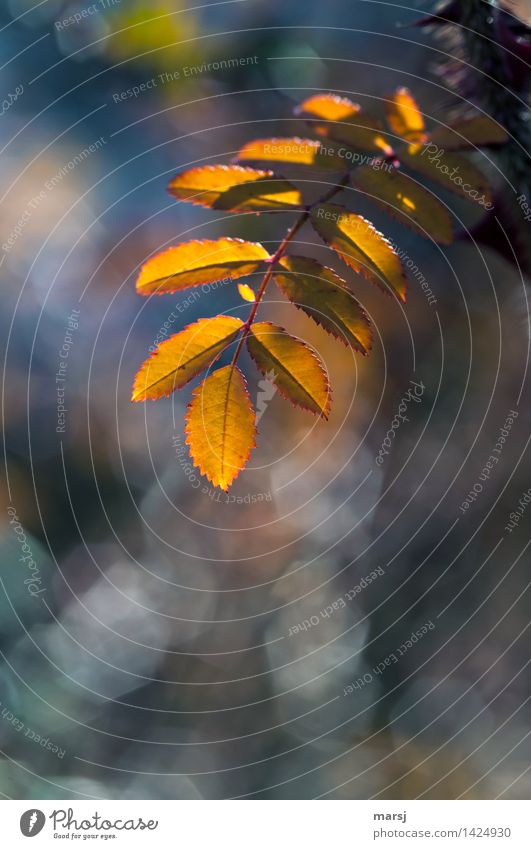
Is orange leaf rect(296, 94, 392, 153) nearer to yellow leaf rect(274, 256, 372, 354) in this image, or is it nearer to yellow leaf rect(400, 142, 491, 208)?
yellow leaf rect(400, 142, 491, 208)

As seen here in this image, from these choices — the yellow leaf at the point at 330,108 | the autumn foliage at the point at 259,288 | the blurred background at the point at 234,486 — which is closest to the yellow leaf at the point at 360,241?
the autumn foliage at the point at 259,288

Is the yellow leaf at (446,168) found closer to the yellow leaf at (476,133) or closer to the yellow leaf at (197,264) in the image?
the yellow leaf at (476,133)

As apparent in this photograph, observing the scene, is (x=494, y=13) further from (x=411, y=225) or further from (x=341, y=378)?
(x=341, y=378)

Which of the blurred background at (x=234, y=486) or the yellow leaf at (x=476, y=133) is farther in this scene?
the blurred background at (x=234, y=486)

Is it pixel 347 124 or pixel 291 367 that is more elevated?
pixel 347 124

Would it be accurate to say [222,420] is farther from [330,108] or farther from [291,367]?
[330,108]

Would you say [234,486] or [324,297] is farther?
[234,486]

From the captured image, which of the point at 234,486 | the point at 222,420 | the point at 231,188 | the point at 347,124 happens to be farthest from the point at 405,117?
the point at 234,486
